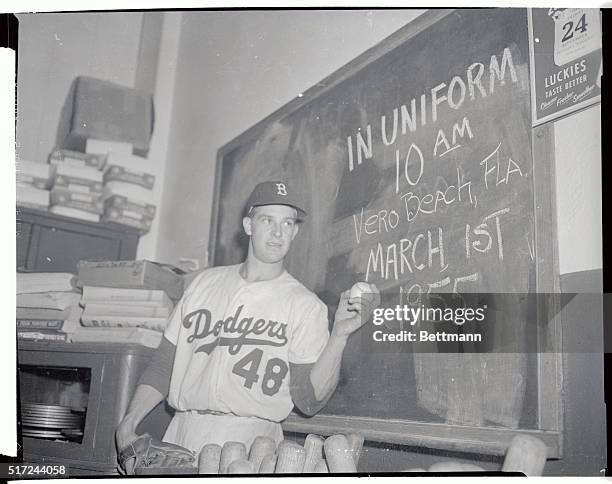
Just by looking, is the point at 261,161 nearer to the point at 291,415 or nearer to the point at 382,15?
the point at 382,15

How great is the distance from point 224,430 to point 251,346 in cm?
24

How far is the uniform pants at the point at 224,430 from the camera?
1.89m

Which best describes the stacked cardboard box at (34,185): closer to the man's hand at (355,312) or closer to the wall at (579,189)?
the man's hand at (355,312)

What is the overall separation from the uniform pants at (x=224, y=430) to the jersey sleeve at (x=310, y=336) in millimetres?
197

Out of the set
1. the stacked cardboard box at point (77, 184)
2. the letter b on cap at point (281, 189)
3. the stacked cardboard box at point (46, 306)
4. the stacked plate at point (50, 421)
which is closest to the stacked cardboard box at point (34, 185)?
the stacked cardboard box at point (77, 184)

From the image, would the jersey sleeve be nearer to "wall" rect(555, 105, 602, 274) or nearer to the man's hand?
the man's hand

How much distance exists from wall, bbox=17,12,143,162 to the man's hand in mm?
1161

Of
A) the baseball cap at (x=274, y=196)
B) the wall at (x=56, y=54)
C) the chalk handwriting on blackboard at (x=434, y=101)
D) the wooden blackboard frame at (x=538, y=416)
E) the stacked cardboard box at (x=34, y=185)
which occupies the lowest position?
the wooden blackboard frame at (x=538, y=416)

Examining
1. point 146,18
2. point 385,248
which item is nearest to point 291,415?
point 385,248

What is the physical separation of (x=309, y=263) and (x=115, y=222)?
88 centimetres

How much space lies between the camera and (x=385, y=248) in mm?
1884

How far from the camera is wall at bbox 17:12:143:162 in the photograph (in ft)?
7.33

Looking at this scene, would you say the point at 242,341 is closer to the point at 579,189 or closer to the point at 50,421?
the point at 50,421

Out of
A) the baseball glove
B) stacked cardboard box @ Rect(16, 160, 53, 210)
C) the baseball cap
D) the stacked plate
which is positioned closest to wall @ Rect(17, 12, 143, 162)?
stacked cardboard box @ Rect(16, 160, 53, 210)
